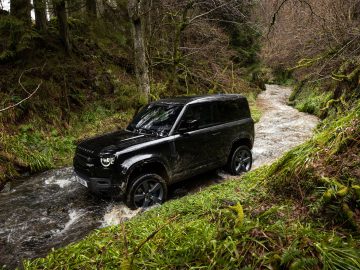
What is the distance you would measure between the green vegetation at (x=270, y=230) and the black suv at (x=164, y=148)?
56.4 inches

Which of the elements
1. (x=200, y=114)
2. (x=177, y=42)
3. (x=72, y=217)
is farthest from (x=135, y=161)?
(x=177, y=42)

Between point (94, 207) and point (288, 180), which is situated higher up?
point (288, 180)

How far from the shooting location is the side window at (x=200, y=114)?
6.47 metres

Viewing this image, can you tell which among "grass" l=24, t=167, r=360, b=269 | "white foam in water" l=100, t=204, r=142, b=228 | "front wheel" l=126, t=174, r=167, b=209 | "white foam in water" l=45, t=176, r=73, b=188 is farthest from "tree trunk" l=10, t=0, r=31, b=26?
"grass" l=24, t=167, r=360, b=269

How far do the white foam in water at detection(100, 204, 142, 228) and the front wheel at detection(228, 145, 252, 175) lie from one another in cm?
287

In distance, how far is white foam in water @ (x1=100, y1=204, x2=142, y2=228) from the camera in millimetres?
5556

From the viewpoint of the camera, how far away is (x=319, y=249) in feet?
8.71

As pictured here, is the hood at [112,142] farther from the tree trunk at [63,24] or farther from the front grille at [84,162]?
the tree trunk at [63,24]

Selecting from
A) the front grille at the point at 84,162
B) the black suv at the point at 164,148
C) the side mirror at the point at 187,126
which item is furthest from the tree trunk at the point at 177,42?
the front grille at the point at 84,162

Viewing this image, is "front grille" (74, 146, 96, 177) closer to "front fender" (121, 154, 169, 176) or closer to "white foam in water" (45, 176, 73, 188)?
"front fender" (121, 154, 169, 176)

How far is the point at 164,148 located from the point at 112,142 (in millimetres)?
1009

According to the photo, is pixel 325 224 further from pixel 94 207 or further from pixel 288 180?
pixel 94 207

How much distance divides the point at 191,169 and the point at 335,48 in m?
11.6

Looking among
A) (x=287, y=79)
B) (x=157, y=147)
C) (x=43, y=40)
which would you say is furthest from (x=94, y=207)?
(x=287, y=79)
